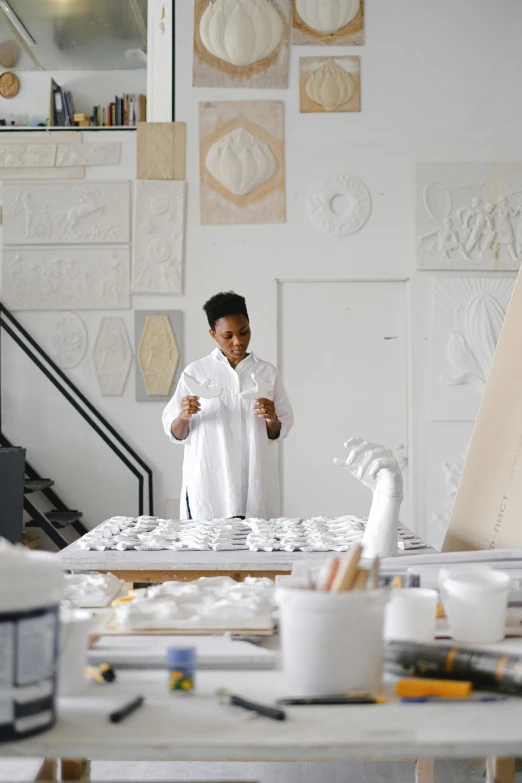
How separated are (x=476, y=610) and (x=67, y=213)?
5.43 metres

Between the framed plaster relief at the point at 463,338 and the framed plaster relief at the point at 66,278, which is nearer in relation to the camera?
the framed plaster relief at the point at 463,338

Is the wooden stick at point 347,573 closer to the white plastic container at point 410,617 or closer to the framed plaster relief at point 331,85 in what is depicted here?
the white plastic container at point 410,617

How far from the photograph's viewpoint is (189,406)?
362 cm

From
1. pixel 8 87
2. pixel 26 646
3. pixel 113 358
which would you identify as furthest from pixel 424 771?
pixel 8 87

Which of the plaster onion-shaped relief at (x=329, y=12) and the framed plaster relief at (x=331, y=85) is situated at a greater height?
the plaster onion-shaped relief at (x=329, y=12)

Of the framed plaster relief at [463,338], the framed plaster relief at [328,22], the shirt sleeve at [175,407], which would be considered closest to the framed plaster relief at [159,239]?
the framed plaster relief at [328,22]

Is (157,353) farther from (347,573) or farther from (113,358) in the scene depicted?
(347,573)

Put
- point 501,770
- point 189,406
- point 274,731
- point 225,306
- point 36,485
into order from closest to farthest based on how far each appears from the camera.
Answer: point 274,731, point 501,770, point 189,406, point 225,306, point 36,485

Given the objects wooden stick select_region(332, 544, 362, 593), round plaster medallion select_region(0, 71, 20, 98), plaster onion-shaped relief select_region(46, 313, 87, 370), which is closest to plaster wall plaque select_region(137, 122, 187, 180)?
plaster onion-shaped relief select_region(46, 313, 87, 370)

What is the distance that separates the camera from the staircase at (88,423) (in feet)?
19.6

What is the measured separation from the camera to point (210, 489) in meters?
3.79

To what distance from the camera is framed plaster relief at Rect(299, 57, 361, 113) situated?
611 centimetres

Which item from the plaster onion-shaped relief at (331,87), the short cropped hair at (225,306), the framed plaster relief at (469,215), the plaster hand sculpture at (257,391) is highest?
the plaster onion-shaped relief at (331,87)

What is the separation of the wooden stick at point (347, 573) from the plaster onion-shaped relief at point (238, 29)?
5551 millimetres
